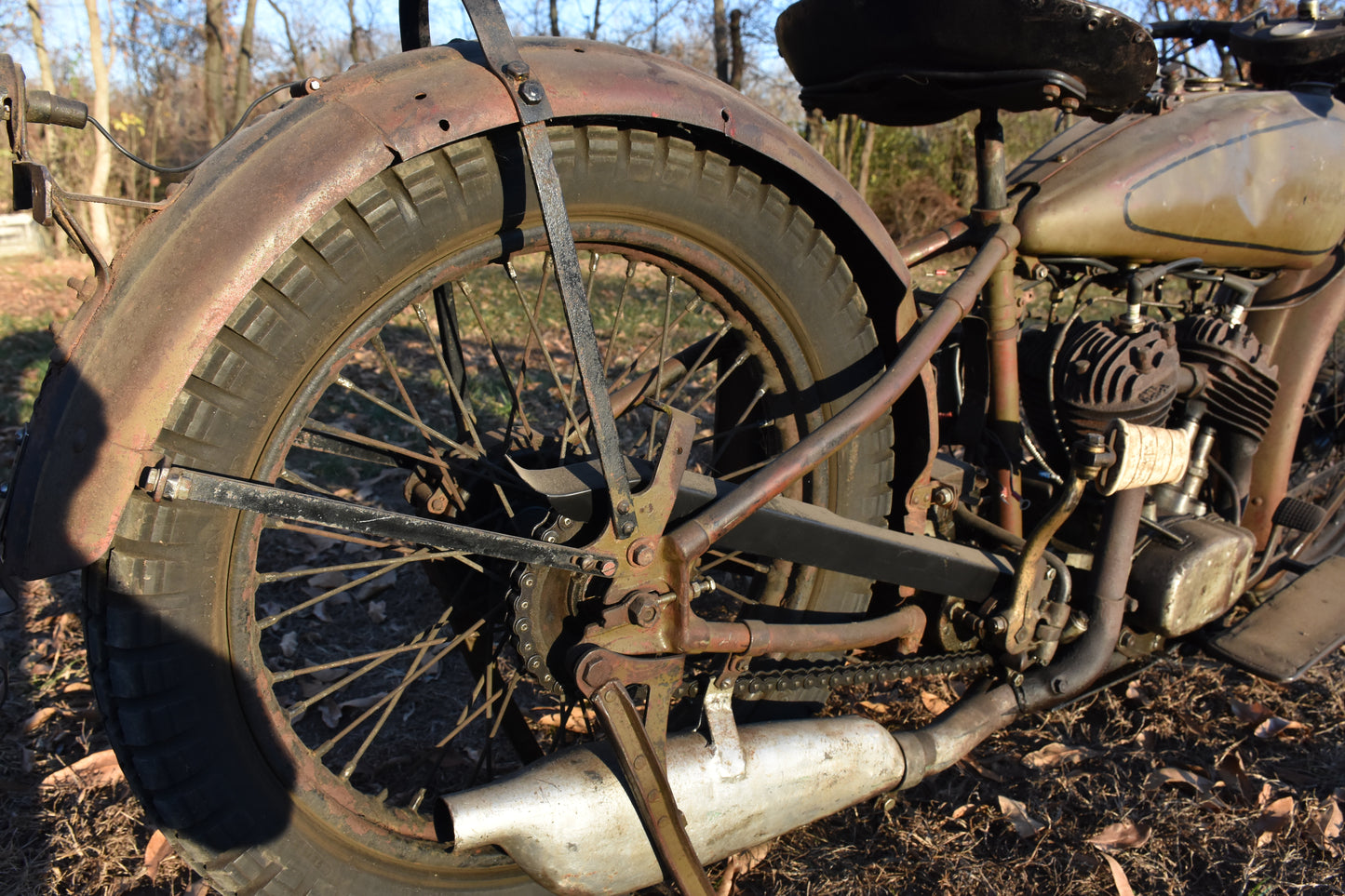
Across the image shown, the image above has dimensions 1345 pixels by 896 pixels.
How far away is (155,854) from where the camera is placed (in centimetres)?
213

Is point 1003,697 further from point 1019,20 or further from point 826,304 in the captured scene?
point 1019,20

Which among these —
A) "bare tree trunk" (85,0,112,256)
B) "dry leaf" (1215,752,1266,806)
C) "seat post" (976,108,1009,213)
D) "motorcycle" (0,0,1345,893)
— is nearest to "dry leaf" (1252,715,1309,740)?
"dry leaf" (1215,752,1266,806)

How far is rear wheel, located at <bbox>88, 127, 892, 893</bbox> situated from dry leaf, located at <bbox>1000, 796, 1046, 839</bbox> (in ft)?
2.05

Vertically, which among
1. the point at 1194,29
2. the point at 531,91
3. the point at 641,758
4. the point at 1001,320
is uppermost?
the point at 1194,29

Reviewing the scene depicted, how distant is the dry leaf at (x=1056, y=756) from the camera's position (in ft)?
8.36

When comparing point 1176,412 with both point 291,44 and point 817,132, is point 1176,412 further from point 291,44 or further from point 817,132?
point 291,44

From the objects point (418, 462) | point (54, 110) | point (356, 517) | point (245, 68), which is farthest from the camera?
point (245, 68)

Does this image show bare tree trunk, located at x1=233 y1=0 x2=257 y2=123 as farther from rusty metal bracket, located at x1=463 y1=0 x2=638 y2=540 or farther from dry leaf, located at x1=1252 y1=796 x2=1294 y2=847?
dry leaf, located at x1=1252 y1=796 x2=1294 y2=847

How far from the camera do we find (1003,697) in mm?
2268

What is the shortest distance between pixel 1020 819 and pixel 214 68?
13.9m

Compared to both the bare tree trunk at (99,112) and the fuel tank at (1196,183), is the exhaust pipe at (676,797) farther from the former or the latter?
the bare tree trunk at (99,112)

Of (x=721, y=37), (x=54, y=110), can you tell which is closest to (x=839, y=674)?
(x=54, y=110)

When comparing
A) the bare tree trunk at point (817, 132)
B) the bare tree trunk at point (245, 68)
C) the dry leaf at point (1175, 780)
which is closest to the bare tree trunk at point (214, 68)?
the bare tree trunk at point (245, 68)

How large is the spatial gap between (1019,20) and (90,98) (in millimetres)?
11682
